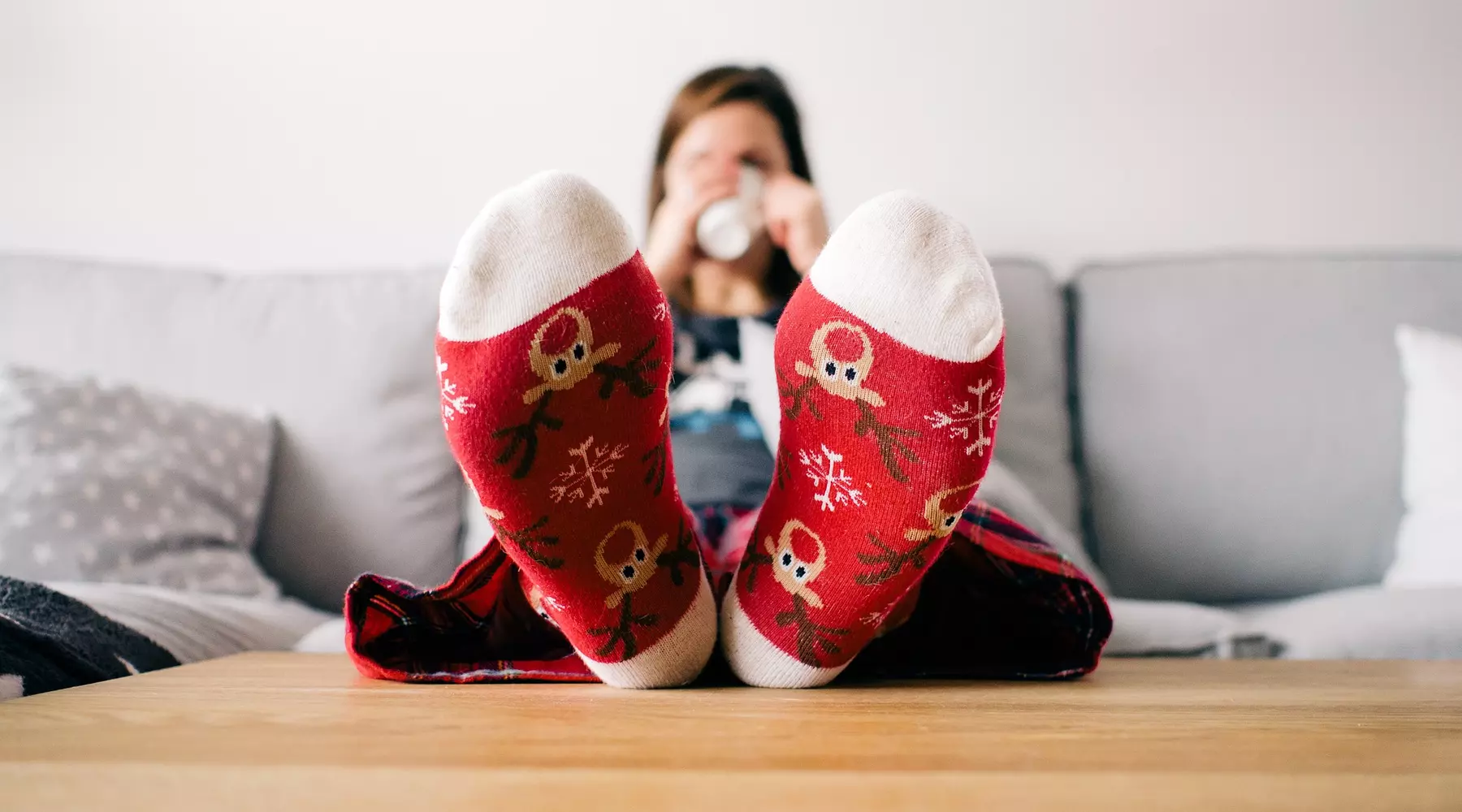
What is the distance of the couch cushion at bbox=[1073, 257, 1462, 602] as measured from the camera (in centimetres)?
104

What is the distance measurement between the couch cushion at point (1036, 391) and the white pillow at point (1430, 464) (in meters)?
0.32

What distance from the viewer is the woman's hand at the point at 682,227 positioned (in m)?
1.01

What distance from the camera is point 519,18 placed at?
53.3 inches

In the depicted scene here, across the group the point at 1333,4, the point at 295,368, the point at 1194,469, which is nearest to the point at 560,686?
the point at 295,368

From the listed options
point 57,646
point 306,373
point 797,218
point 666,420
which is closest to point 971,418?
point 666,420

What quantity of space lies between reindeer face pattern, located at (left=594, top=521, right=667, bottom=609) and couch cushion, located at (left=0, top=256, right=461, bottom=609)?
620mm

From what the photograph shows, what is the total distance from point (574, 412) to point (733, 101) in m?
0.85

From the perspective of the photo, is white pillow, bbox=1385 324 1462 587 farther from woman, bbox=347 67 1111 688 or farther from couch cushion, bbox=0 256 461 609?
couch cushion, bbox=0 256 461 609

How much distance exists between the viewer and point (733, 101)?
1.20 m

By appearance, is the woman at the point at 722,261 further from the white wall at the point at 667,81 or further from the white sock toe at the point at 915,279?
the white sock toe at the point at 915,279

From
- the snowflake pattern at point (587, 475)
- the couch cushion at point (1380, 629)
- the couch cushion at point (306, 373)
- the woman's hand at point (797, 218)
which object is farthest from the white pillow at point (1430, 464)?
the couch cushion at point (306, 373)

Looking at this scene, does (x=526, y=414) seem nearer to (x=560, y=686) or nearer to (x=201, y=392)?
(x=560, y=686)

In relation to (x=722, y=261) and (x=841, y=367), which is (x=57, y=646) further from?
(x=722, y=261)

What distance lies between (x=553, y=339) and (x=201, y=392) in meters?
0.78
